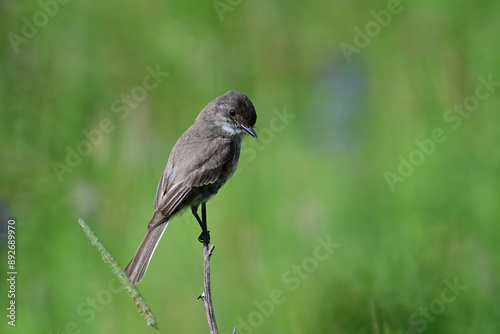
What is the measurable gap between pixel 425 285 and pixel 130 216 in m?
1.83

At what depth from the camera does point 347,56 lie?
5.56 meters

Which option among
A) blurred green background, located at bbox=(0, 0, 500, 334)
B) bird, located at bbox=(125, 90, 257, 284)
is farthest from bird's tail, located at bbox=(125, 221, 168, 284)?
blurred green background, located at bbox=(0, 0, 500, 334)

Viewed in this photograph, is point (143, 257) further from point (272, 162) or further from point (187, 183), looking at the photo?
point (272, 162)

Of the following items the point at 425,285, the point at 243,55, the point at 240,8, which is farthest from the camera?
the point at 240,8

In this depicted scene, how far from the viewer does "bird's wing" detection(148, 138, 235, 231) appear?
128 inches

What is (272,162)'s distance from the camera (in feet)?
15.4

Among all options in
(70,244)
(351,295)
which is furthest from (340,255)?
(70,244)

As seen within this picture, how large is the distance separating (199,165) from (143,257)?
548 millimetres

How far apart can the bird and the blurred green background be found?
25.0 inches

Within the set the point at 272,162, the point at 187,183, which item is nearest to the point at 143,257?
the point at 187,183

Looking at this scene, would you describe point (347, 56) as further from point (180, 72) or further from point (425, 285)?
point (425, 285)

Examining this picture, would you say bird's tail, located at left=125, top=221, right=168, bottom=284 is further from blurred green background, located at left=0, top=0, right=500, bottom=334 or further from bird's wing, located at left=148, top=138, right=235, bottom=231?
blurred green background, located at left=0, top=0, right=500, bottom=334

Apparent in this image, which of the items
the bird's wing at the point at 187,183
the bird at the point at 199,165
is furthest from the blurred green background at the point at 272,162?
the bird's wing at the point at 187,183

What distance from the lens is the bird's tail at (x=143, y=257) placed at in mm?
2998
